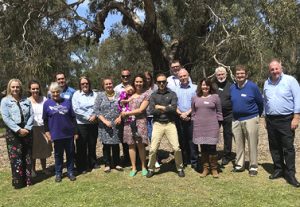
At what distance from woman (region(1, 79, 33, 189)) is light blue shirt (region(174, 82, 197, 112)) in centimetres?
249

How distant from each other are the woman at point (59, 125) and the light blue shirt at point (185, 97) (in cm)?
184

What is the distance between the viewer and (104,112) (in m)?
7.13

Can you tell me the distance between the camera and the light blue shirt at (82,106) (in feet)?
24.0

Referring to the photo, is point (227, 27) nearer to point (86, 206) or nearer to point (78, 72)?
point (86, 206)

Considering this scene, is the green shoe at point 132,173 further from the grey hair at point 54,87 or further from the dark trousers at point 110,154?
the grey hair at point 54,87

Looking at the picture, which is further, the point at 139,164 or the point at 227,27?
the point at 227,27

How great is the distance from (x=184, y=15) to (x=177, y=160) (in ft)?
27.2

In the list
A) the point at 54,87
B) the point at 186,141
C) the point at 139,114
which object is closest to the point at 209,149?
the point at 186,141

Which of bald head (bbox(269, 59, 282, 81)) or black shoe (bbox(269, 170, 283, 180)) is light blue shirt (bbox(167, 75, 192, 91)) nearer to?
bald head (bbox(269, 59, 282, 81))

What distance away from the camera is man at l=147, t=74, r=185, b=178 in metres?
6.75

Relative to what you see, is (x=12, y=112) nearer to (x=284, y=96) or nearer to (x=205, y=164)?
(x=205, y=164)

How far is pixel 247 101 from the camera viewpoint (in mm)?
6789

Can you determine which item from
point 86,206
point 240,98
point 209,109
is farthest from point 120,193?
point 240,98

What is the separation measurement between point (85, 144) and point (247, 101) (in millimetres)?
2952
